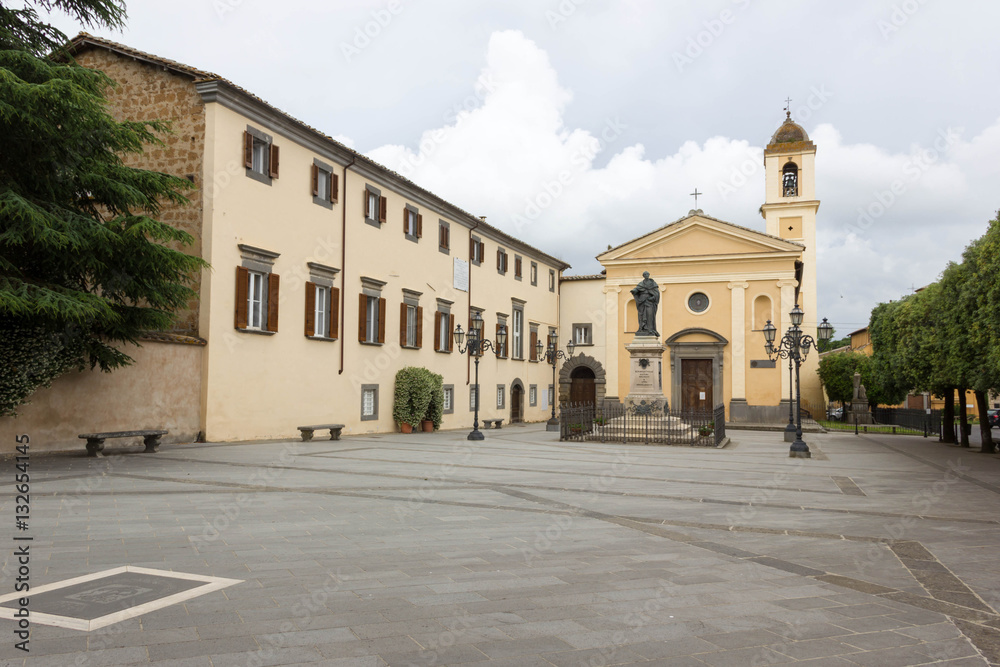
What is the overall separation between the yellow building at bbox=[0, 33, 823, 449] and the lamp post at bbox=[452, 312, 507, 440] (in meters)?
0.78

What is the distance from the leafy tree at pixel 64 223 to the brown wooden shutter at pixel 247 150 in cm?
488

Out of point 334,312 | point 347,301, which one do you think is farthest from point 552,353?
point 334,312

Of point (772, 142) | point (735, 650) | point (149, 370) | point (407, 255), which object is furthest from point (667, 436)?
point (772, 142)

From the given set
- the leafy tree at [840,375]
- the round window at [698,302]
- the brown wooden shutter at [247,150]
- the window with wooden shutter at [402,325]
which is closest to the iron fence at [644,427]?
the window with wooden shutter at [402,325]

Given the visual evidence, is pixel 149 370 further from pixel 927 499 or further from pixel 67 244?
pixel 927 499

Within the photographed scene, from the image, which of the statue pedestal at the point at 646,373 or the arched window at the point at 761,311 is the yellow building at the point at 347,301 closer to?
the arched window at the point at 761,311

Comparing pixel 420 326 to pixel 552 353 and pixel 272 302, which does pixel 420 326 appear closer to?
pixel 272 302

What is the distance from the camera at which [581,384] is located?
44.2m

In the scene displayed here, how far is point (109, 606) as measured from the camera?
194 inches

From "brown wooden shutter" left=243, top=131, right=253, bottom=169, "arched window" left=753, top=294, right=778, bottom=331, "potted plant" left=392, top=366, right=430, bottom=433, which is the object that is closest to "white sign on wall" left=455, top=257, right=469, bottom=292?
"potted plant" left=392, top=366, right=430, bottom=433

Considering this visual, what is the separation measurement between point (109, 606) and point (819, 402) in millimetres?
41159

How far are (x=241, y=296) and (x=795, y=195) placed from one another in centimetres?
3743

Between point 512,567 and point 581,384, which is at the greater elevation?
point 581,384

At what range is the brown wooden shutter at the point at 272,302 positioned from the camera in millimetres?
20828
